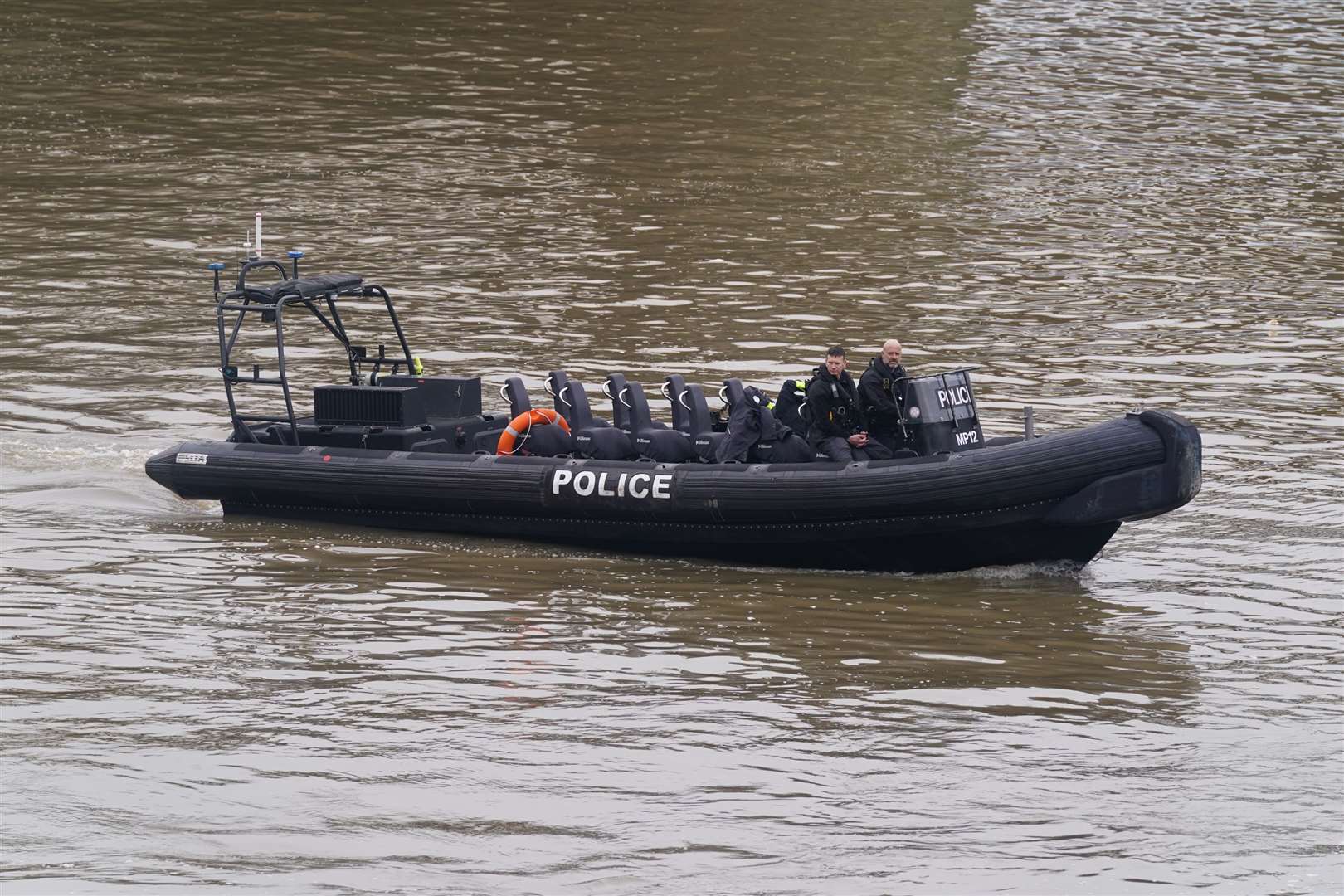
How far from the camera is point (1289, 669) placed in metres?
11.8

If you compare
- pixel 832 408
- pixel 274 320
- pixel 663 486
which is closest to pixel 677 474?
pixel 663 486

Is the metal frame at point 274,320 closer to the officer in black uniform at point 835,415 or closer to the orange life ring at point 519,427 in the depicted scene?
the orange life ring at point 519,427

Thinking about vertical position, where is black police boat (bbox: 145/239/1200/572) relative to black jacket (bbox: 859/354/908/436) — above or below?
below

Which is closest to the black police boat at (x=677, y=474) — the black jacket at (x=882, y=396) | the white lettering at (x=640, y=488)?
the white lettering at (x=640, y=488)

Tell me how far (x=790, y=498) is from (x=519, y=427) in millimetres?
2441

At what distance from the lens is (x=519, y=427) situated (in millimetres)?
15070

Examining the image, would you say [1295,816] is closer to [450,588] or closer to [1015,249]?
[450,588]

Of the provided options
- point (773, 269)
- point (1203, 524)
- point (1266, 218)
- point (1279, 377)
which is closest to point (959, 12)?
point (1266, 218)

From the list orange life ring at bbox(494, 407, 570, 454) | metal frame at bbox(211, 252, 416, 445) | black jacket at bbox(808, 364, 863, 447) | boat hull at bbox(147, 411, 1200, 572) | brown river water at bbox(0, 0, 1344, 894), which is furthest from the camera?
metal frame at bbox(211, 252, 416, 445)

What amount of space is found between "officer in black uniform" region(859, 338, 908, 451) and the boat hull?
2.64ft

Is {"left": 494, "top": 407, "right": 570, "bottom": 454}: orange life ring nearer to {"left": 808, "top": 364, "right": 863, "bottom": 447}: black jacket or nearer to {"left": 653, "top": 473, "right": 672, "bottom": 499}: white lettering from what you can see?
{"left": 653, "top": 473, "right": 672, "bottom": 499}: white lettering

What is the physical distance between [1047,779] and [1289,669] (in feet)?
7.96

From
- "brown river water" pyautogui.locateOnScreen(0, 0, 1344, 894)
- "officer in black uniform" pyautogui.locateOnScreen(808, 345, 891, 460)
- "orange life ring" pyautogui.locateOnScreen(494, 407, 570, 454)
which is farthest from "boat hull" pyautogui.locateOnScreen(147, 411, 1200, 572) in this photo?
"officer in black uniform" pyautogui.locateOnScreen(808, 345, 891, 460)

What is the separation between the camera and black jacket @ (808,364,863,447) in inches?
566
